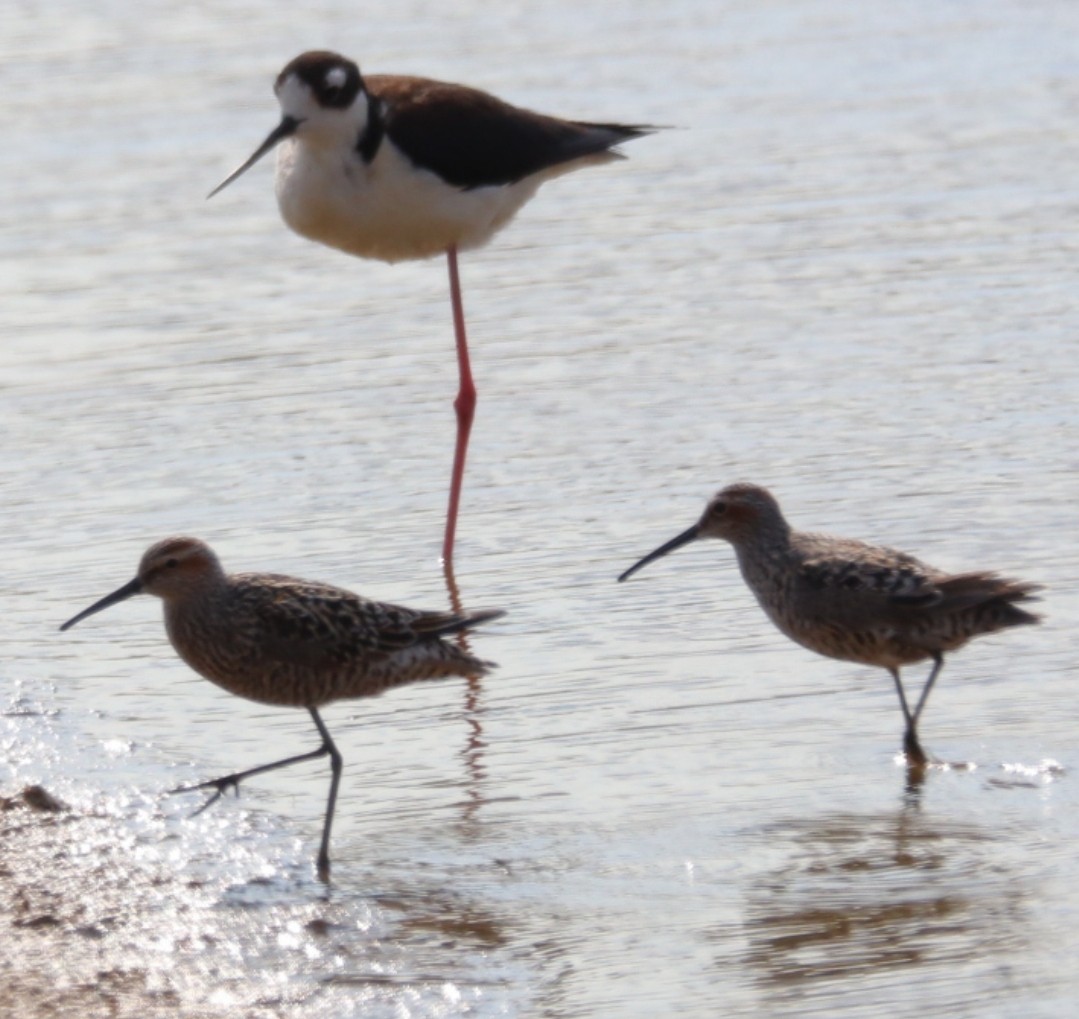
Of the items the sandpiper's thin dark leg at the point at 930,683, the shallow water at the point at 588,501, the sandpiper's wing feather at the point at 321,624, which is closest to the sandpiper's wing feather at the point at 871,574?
the sandpiper's thin dark leg at the point at 930,683

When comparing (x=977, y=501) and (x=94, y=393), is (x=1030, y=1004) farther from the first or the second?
(x=94, y=393)

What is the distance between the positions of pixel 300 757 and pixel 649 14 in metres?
13.9

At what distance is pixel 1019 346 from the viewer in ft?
37.4

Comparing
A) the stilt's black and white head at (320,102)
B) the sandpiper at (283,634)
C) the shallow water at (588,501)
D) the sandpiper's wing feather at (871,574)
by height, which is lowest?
the shallow water at (588,501)

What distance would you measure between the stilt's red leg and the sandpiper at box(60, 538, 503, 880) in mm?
2534

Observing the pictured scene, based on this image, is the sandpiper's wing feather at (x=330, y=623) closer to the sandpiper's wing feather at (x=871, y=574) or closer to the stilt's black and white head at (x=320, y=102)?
the sandpiper's wing feather at (x=871, y=574)

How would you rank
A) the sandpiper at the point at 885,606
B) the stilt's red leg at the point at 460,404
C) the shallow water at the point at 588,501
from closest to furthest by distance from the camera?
the shallow water at the point at 588,501 → the sandpiper at the point at 885,606 → the stilt's red leg at the point at 460,404

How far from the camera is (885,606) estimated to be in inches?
297

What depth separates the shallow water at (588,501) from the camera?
20.2 feet

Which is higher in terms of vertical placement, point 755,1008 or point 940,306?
point 755,1008

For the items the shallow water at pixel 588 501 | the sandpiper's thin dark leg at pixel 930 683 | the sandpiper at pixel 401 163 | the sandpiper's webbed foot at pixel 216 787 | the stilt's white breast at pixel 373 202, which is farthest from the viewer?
the stilt's white breast at pixel 373 202

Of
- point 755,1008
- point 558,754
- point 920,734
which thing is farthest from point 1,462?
point 755,1008

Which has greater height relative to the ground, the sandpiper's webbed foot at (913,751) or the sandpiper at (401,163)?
the sandpiper at (401,163)

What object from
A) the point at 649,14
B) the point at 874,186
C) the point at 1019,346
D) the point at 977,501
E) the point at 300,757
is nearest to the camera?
the point at 300,757
